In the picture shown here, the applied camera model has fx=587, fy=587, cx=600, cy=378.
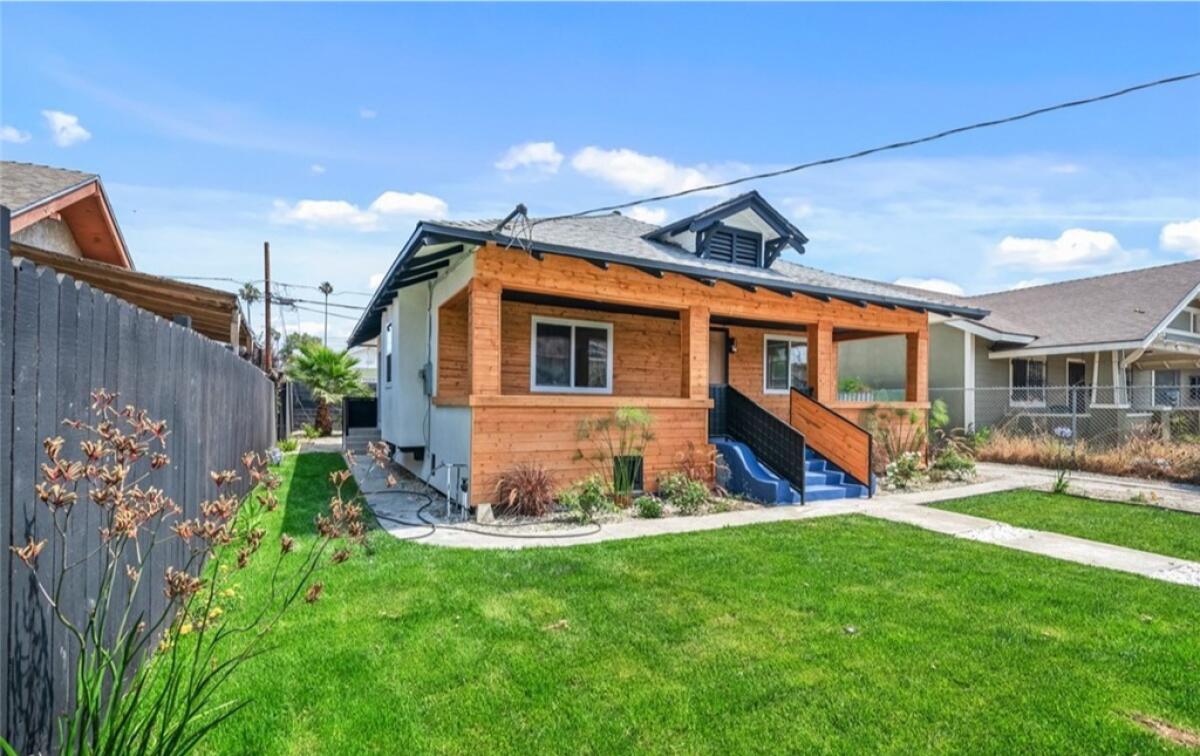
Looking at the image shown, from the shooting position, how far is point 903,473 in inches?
402

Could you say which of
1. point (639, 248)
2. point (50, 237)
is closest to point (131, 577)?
point (639, 248)

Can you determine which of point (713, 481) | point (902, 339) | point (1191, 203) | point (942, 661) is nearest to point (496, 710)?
point (942, 661)

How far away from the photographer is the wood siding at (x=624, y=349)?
9688mm

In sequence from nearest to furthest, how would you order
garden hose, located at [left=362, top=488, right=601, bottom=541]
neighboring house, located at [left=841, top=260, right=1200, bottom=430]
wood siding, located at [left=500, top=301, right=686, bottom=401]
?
garden hose, located at [left=362, top=488, right=601, bottom=541], wood siding, located at [left=500, top=301, right=686, bottom=401], neighboring house, located at [left=841, top=260, right=1200, bottom=430]

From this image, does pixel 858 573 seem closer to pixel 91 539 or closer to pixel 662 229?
pixel 91 539

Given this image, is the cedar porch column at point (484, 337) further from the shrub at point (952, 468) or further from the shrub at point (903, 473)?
the shrub at point (952, 468)

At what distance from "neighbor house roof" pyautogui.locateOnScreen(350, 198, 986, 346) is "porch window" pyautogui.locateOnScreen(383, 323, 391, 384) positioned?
0.61 m

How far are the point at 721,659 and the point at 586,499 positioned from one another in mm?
4106

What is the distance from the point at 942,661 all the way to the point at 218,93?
1167 cm

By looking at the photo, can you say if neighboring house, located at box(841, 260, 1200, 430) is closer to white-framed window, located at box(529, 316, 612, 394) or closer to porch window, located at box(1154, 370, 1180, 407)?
porch window, located at box(1154, 370, 1180, 407)

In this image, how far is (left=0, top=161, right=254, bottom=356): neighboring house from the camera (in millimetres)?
6801

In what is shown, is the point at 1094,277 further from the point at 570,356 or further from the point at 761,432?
the point at 570,356

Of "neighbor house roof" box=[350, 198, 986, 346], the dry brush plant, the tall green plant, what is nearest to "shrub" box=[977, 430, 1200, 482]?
"neighbor house roof" box=[350, 198, 986, 346]

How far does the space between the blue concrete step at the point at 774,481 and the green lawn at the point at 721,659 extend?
3.29m
